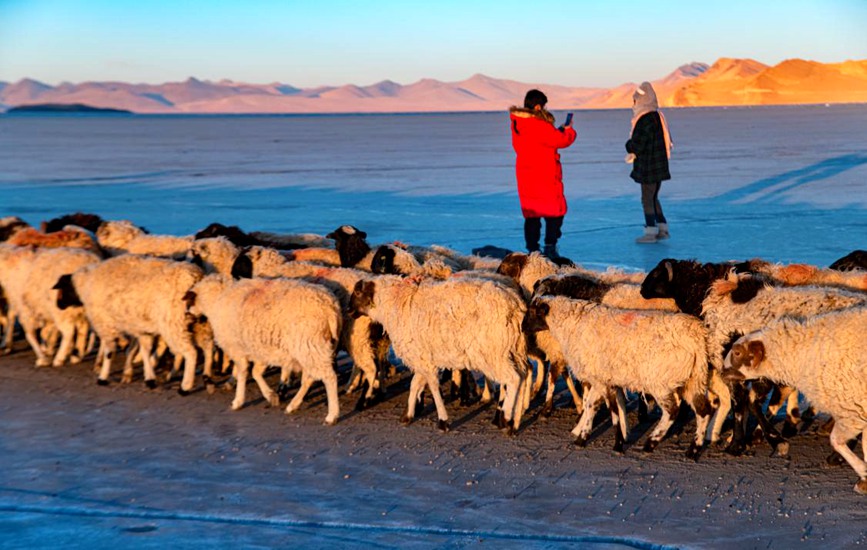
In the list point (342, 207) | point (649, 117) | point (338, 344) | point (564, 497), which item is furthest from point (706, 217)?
point (564, 497)

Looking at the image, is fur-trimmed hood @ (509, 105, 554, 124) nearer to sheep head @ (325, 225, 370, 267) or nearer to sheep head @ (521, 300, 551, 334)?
sheep head @ (325, 225, 370, 267)

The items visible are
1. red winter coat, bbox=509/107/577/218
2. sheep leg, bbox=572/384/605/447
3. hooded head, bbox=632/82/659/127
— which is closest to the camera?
sheep leg, bbox=572/384/605/447

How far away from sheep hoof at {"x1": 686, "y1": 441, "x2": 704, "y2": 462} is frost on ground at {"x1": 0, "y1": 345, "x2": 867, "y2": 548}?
0.26 ft

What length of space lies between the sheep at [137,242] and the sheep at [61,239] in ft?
1.41

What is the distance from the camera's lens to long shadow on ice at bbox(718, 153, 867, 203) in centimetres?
2305

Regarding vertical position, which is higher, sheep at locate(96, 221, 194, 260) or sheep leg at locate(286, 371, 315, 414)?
sheep at locate(96, 221, 194, 260)

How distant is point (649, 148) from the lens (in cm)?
1614

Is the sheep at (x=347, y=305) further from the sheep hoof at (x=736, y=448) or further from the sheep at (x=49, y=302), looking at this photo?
the sheep hoof at (x=736, y=448)

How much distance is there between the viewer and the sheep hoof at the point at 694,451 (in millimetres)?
7346

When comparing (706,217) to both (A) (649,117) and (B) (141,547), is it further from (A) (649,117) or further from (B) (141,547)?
(B) (141,547)

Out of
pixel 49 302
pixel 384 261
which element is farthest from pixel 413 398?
pixel 49 302

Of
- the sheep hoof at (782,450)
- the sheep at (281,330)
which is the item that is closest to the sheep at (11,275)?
the sheep at (281,330)

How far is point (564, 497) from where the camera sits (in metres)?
6.67

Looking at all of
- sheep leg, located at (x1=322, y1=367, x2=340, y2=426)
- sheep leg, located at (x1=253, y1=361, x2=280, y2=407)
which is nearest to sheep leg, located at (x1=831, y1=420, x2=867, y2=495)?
sheep leg, located at (x1=322, y1=367, x2=340, y2=426)
